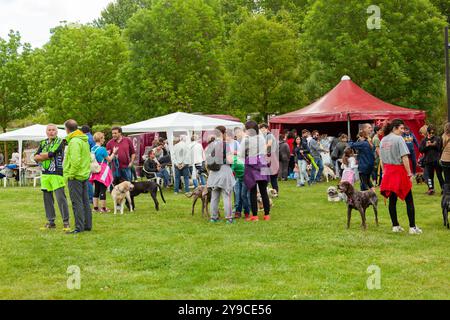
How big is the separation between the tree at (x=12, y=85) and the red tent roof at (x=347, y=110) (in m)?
20.8

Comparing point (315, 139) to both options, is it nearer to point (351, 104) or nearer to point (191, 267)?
point (351, 104)

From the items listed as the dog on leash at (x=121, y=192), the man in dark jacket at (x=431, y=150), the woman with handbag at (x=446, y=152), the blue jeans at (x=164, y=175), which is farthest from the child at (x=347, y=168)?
the blue jeans at (x=164, y=175)

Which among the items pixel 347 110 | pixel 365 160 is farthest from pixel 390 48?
pixel 365 160

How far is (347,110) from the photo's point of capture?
22516 millimetres

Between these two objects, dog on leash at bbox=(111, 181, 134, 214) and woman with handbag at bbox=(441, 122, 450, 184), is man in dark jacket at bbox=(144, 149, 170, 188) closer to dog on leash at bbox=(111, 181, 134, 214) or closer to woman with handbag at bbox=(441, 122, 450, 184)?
dog on leash at bbox=(111, 181, 134, 214)

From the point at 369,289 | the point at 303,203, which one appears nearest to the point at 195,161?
the point at 303,203

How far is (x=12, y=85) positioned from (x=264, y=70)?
52.2ft

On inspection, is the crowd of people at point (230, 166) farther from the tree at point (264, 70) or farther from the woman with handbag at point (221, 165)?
the tree at point (264, 70)

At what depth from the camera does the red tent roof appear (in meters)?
22.3

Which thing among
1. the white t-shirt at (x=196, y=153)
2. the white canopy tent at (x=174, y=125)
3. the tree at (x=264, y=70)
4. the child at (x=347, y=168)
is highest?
the tree at (x=264, y=70)

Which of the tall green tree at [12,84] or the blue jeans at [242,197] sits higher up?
the tall green tree at [12,84]

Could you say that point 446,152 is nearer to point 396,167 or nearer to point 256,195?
point 396,167

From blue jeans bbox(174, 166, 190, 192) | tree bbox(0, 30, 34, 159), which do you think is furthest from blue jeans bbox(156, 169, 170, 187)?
tree bbox(0, 30, 34, 159)

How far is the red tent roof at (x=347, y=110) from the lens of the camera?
2228cm
